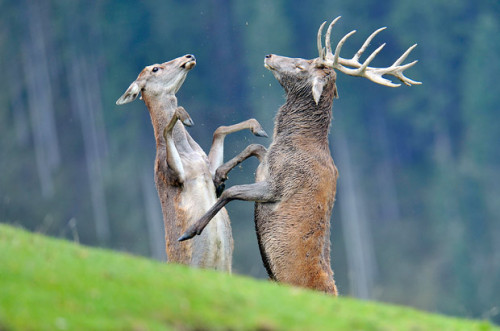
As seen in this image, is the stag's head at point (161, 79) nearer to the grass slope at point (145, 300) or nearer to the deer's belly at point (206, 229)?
the deer's belly at point (206, 229)

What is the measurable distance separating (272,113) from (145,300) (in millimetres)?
25455

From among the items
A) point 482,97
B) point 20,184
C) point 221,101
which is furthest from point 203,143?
point 482,97

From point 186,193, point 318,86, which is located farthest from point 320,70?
point 186,193

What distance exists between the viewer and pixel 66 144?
123 ft

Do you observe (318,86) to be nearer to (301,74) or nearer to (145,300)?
(301,74)

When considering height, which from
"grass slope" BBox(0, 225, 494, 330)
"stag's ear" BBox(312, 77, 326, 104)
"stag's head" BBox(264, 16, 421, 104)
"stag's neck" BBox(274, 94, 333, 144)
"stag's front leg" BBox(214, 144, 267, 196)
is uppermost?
"stag's head" BBox(264, 16, 421, 104)

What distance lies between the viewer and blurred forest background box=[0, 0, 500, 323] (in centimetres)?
3306

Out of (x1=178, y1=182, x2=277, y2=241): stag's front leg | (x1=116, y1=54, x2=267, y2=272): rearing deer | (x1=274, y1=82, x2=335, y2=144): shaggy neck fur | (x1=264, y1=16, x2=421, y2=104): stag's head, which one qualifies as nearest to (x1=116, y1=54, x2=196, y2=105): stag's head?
(x1=116, y1=54, x2=267, y2=272): rearing deer

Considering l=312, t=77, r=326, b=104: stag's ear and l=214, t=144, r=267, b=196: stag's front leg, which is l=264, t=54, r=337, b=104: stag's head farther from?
l=214, t=144, r=267, b=196: stag's front leg

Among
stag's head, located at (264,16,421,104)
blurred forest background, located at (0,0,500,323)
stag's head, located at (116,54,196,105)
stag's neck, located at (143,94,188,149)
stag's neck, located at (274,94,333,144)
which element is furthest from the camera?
blurred forest background, located at (0,0,500,323)

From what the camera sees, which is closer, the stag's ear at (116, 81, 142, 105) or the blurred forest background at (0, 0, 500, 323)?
the stag's ear at (116, 81, 142, 105)

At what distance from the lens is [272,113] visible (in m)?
31.4

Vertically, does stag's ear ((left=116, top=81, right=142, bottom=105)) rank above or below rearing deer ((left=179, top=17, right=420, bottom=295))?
above

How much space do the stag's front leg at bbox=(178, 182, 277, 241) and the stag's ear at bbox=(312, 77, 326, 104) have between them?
104 cm
